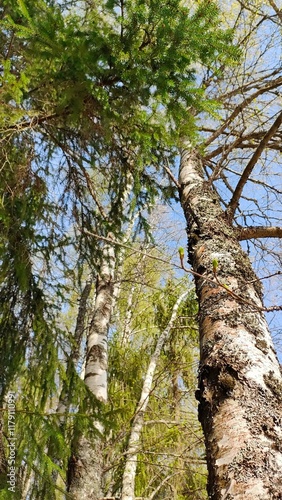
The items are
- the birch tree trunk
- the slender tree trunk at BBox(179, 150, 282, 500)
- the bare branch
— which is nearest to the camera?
the slender tree trunk at BBox(179, 150, 282, 500)

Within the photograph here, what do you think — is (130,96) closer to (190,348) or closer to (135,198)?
(135,198)

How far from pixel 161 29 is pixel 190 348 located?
17.4 feet

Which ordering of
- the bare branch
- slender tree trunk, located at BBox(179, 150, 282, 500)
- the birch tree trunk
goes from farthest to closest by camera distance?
1. the birch tree trunk
2. the bare branch
3. slender tree trunk, located at BBox(179, 150, 282, 500)

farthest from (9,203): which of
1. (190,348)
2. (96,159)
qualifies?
(190,348)

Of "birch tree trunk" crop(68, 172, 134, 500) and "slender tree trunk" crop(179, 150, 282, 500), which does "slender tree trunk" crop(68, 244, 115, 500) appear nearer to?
"birch tree trunk" crop(68, 172, 134, 500)

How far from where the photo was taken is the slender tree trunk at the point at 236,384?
1.28 meters

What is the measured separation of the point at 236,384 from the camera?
1532mm

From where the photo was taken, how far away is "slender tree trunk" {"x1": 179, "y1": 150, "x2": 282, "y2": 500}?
1.28 m

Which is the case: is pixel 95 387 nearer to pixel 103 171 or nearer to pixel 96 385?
pixel 96 385

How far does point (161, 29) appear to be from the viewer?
2623 millimetres

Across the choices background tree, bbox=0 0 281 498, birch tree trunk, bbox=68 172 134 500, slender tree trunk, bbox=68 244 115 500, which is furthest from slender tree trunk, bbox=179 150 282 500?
slender tree trunk, bbox=68 244 115 500

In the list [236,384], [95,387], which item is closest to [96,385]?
[95,387]

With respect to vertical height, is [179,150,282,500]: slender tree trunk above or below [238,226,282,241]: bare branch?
below

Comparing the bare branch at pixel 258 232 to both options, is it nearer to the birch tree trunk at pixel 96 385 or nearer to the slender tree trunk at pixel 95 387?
the birch tree trunk at pixel 96 385
